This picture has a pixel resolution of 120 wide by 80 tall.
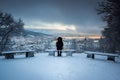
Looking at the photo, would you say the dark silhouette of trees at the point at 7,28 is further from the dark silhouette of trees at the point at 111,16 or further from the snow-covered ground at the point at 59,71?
the snow-covered ground at the point at 59,71

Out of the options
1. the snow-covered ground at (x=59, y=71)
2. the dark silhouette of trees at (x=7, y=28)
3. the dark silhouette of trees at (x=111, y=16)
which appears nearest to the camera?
the snow-covered ground at (x=59, y=71)

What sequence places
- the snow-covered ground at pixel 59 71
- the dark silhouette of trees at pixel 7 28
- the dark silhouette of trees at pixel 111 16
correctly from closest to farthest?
the snow-covered ground at pixel 59 71
the dark silhouette of trees at pixel 111 16
the dark silhouette of trees at pixel 7 28

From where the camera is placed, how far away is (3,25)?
23078 millimetres

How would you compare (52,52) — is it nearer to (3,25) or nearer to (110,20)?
(110,20)

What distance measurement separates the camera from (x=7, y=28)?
76.7ft

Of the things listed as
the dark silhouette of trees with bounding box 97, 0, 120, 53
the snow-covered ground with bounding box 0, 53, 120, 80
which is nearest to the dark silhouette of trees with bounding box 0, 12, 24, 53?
the dark silhouette of trees with bounding box 97, 0, 120, 53

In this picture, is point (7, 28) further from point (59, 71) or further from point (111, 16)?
point (59, 71)

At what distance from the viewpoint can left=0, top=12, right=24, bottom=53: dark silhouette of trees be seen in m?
23.0

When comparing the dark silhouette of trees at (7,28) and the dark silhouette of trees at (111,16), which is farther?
Answer: the dark silhouette of trees at (7,28)

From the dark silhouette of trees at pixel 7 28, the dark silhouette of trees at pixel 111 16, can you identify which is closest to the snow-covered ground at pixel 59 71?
the dark silhouette of trees at pixel 111 16

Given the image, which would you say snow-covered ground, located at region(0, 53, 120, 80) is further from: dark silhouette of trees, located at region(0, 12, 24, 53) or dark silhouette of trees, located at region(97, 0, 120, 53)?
dark silhouette of trees, located at region(0, 12, 24, 53)

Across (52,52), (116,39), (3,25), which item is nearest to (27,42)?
(3,25)

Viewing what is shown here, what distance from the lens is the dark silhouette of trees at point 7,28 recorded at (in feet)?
75.4

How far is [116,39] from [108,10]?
279cm
